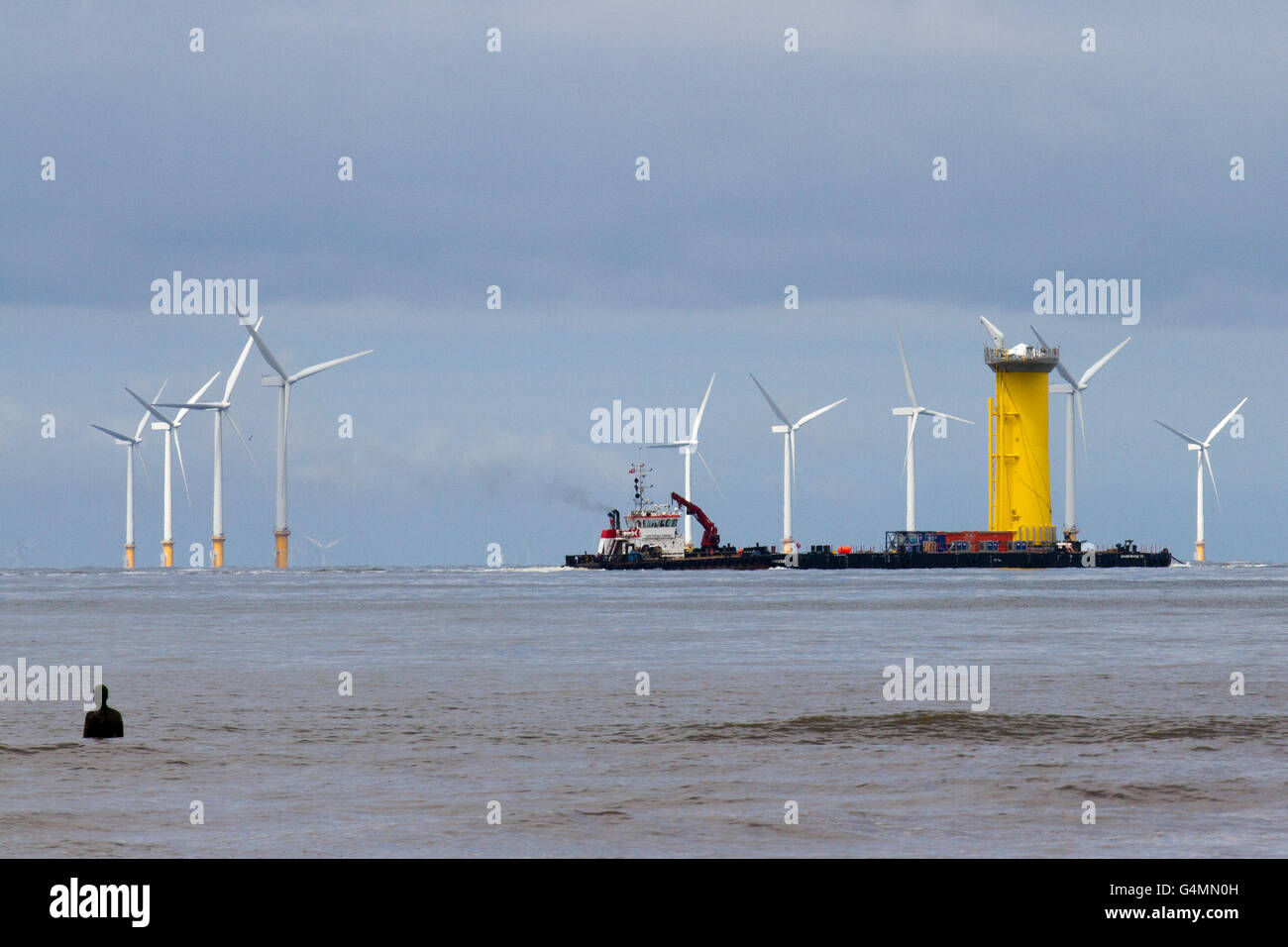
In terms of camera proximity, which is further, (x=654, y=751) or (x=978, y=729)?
(x=978, y=729)

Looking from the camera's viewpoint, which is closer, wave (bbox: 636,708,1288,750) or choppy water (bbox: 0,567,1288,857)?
choppy water (bbox: 0,567,1288,857)

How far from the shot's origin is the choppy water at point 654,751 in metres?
26.3

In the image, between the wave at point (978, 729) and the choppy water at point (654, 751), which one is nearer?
the choppy water at point (654, 751)

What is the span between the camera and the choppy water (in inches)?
1035

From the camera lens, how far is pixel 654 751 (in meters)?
37.9
